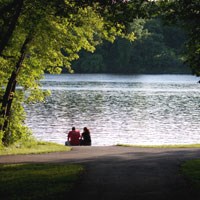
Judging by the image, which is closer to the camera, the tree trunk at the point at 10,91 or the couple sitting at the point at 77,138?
the tree trunk at the point at 10,91

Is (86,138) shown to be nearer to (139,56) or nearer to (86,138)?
(86,138)

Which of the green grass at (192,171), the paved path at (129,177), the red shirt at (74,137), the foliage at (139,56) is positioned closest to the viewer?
the paved path at (129,177)

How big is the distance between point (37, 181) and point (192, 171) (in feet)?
17.8

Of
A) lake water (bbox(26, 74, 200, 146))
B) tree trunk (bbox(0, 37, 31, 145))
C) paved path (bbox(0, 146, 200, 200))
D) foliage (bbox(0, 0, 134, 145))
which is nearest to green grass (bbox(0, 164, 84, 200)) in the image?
paved path (bbox(0, 146, 200, 200))

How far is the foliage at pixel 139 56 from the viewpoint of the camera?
16288 cm

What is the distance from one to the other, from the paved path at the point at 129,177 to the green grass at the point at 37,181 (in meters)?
0.40

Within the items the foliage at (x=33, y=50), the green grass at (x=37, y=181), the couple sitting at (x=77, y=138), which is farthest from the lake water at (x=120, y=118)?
the green grass at (x=37, y=181)

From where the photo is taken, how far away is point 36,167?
1688 centimetres

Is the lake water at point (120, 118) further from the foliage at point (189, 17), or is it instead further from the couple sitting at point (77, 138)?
the foliage at point (189, 17)

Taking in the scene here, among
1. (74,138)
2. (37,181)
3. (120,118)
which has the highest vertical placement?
(120,118)

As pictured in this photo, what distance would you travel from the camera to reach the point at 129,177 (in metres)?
14.8

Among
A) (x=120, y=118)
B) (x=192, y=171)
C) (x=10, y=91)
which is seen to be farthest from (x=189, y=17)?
(x=120, y=118)

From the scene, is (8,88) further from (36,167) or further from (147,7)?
(147,7)

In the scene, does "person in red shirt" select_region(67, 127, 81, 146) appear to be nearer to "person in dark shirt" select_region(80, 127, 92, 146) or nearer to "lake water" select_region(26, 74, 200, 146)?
"person in dark shirt" select_region(80, 127, 92, 146)
